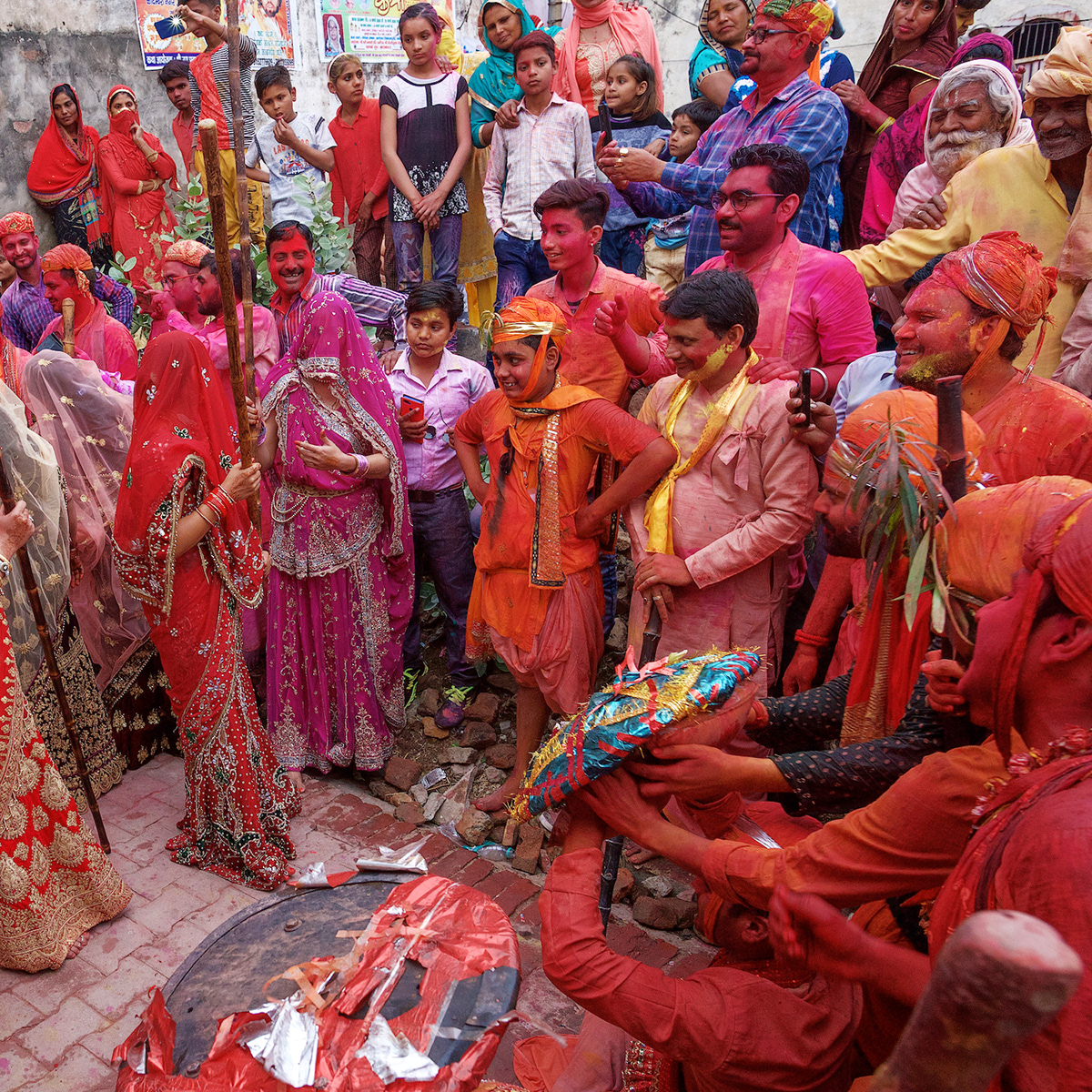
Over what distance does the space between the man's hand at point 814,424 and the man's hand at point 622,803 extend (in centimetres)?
193

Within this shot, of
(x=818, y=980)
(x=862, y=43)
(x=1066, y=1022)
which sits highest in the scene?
(x=862, y=43)

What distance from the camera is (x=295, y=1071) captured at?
6.35 feet

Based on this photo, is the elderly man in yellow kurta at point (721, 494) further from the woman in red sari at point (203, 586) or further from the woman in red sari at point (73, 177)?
the woman in red sari at point (73, 177)

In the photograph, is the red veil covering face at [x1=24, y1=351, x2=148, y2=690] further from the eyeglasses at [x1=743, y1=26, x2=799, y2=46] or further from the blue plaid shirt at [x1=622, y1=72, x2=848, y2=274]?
the eyeglasses at [x1=743, y1=26, x2=799, y2=46]

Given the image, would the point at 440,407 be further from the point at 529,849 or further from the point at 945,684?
the point at 945,684

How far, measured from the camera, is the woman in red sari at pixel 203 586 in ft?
11.8

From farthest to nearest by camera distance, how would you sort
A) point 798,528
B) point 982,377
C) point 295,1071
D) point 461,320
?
point 461,320 → point 798,528 → point 982,377 → point 295,1071

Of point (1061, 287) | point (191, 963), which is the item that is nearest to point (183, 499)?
point (191, 963)

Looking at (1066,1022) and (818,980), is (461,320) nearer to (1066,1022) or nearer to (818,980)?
(818,980)

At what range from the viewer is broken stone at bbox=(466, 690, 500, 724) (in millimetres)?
5094

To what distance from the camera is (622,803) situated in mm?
1960

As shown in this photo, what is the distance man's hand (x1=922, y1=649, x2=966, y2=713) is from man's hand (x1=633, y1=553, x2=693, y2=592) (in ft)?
6.13

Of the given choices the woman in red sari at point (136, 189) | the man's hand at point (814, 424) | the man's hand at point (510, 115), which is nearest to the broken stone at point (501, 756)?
the man's hand at point (814, 424)

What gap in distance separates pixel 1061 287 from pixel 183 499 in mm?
3691
